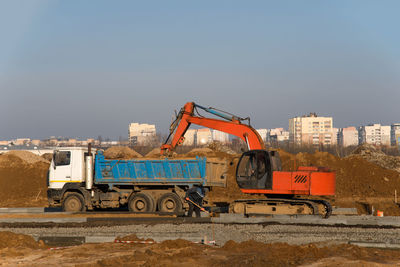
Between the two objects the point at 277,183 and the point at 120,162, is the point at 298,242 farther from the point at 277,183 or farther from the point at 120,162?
the point at 120,162

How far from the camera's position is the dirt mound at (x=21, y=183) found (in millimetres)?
32197

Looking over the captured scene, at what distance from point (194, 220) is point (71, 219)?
476cm

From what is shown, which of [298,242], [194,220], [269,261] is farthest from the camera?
[194,220]

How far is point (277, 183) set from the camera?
63.9 ft

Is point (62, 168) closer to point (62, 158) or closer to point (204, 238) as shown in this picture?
point (62, 158)

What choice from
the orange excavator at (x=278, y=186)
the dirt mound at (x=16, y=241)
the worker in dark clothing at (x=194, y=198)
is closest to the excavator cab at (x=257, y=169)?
the orange excavator at (x=278, y=186)

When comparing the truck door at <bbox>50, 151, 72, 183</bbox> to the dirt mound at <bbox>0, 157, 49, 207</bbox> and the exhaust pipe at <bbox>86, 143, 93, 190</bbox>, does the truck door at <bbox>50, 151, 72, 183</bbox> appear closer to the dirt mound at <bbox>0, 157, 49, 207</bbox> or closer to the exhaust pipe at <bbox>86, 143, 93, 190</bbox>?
the exhaust pipe at <bbox>86, 143, 93, 190</bbox>

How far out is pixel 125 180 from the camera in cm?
2181

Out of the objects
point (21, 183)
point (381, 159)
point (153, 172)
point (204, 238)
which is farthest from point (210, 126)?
point (381, 159)

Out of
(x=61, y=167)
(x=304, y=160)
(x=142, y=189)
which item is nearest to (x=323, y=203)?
(x=142, y=189)

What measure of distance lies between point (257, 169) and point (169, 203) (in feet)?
13.5

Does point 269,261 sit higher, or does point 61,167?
point 61,167

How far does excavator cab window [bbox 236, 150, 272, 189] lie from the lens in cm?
1962

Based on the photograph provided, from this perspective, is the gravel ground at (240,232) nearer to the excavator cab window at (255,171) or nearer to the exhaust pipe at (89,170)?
the excavator cab window at (255,171)
